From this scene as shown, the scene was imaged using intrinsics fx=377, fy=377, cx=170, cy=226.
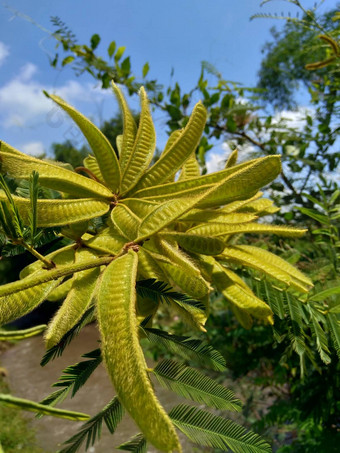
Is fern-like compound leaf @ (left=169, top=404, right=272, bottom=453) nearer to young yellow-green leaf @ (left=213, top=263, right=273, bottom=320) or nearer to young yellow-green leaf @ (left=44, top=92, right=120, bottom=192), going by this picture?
young yellow-green leaf @ (left=213, top=263, right=273, bottom=320)

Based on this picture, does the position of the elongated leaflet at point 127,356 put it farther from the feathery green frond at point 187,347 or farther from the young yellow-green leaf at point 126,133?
the young yellow-green leaf at point 126,133

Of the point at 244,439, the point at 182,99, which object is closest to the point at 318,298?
the point at 244,439

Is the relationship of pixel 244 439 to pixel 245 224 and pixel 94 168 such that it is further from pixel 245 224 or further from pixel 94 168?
pixel 94 168

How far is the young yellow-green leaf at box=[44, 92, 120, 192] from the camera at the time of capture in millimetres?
696

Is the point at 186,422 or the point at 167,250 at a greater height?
the point at 167,250

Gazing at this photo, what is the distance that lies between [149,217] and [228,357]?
1.61m

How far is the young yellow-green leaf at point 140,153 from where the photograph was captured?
728 millimetres

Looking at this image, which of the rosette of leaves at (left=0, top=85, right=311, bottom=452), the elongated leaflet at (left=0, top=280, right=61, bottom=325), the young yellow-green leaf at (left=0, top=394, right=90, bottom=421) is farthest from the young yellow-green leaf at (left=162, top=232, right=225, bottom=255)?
the young yellow-green leaf at (left=0, top=394, right=90, bottom=421)

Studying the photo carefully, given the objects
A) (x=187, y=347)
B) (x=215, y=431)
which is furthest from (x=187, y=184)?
(x=215, y=431)

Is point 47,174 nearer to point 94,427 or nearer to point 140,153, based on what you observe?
point 140,153

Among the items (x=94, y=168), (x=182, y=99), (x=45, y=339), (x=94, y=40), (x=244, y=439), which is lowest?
(x=244, y=439)

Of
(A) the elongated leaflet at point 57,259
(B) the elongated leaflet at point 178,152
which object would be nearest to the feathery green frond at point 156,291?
(A) the elongated leaflet at point 57,259

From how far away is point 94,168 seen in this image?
2.72 ft

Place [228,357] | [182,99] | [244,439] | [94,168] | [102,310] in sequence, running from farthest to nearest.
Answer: [182,99] → [228,357] → [94,168] → [244,439] → [102,310]
